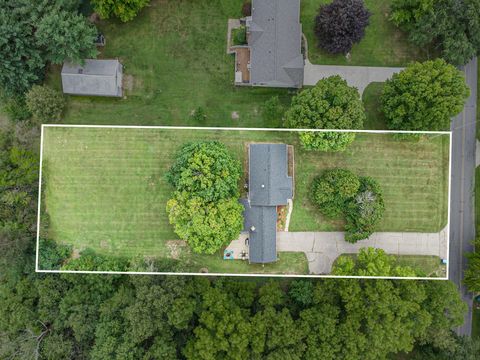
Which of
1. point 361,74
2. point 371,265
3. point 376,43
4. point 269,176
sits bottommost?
point 371,265

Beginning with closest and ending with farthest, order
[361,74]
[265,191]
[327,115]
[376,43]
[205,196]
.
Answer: [205,196]
[265,191]
[327,115]
[361,74]
[376,43]

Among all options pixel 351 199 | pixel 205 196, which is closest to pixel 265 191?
pixel 205 196

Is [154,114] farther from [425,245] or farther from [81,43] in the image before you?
[425,245]

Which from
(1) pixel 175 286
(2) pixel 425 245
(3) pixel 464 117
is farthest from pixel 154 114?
(3) pixel 464 117

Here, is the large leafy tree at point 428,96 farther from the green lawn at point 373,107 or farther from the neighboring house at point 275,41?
the neighboring house at point 275,41

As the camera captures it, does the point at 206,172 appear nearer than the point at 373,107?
Yes

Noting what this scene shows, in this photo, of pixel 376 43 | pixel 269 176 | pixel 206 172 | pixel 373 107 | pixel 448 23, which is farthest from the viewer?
pixel 376 43

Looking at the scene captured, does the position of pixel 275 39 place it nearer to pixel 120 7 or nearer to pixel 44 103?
pixel 120 7
